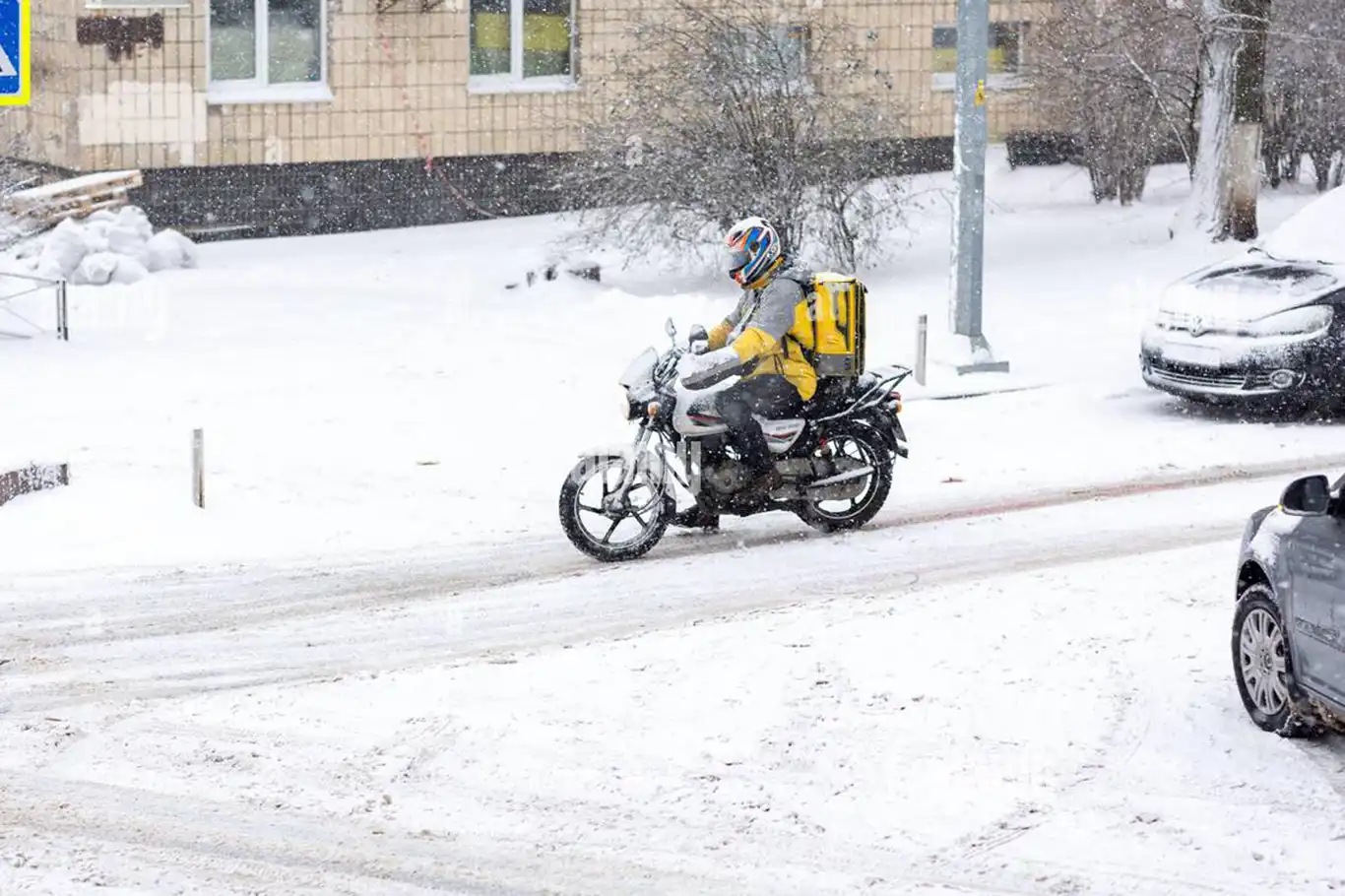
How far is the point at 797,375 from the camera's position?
11273mm

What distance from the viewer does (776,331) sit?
36.2 feet

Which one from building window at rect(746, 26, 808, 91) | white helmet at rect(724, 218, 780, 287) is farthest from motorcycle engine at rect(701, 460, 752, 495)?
building window at rect(746, 26, 808, 91)

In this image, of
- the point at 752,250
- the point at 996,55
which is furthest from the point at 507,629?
the point at 996,55

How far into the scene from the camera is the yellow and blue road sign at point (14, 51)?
10438 millimetres

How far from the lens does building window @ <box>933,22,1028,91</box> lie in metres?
28.5

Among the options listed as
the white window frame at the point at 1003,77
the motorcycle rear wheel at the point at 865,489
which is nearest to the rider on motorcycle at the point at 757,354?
the motorcycle rear wheel at the point at 865,489

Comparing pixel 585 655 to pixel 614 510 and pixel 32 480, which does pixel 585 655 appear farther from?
pixel 32 480

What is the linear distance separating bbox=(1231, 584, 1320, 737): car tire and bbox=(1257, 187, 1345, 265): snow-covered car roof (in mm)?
7873

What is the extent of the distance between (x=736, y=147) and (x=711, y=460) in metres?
9.09

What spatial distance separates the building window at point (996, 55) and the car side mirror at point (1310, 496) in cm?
2115

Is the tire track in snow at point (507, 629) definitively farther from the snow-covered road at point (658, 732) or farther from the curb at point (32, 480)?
the curb at point (32, 480)

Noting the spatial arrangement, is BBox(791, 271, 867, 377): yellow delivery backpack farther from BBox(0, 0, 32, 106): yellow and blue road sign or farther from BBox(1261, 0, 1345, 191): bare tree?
BBox(1261, 0, 1345, 191): bare tree

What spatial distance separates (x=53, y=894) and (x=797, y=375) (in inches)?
225

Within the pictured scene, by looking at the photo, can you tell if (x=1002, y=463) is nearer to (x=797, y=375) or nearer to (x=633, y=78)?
(x=797, y=375)
